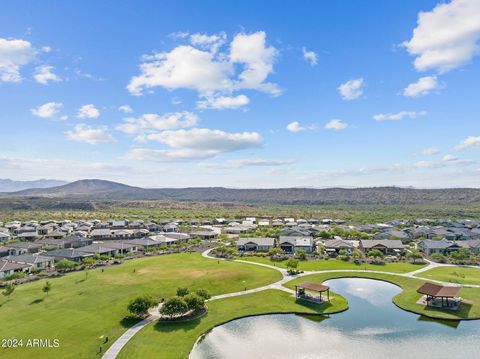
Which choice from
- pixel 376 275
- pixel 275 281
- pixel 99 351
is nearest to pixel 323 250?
pixel 376 275

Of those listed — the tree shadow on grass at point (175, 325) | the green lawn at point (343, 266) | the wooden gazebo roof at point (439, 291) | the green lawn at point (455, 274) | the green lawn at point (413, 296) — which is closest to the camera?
the tree shadow on grass at point (175, 325)

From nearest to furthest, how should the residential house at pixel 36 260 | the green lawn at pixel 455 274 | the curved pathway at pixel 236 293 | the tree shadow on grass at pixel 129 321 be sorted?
the curved pathway at pixel 236 293 → the tree shadow on grass at pixel 129 321 → the green lawn at pixel 455 274 → the residential house at pixel 36 260

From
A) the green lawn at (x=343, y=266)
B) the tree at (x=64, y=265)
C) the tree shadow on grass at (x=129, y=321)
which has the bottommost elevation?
the tree shadow on grass at (x=129, y=321)

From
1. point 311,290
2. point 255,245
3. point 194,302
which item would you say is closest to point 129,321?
point 194,302

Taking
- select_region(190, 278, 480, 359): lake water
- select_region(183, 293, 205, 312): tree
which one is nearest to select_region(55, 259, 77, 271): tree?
select_region(183, 293, 205, 312): tree

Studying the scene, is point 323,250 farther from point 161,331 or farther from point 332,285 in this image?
point 161,331

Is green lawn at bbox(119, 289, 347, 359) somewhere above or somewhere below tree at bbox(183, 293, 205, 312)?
below

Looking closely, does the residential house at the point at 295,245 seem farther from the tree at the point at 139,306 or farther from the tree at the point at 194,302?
the tree at the point at 139,306

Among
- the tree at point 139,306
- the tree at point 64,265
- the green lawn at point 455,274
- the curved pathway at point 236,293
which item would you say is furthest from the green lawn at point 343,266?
the tree at point 64,265

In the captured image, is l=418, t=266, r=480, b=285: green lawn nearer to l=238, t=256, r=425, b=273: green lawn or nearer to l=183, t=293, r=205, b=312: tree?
l=238, t=256, r=425, b=273: green lawn
